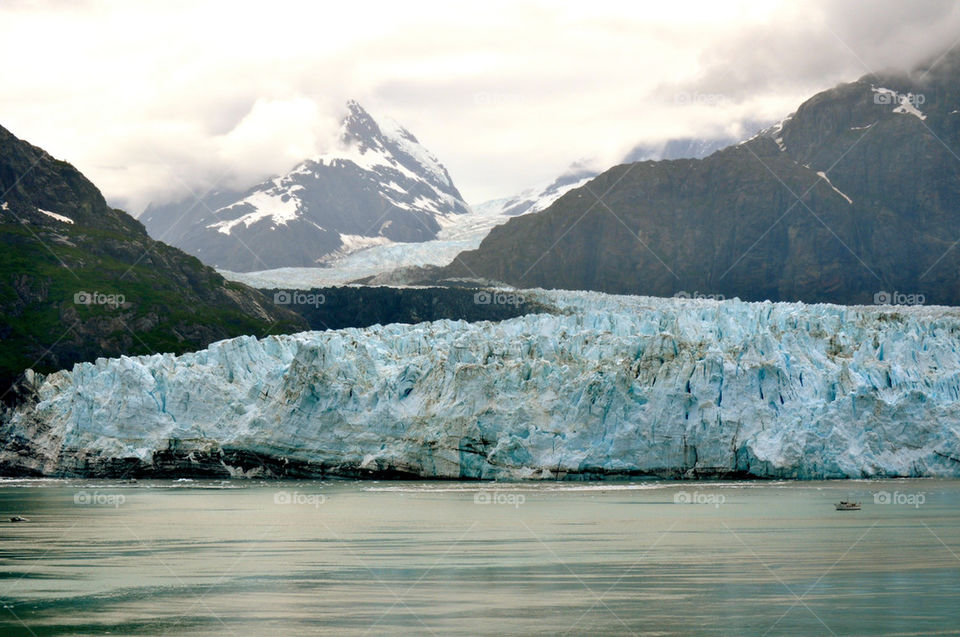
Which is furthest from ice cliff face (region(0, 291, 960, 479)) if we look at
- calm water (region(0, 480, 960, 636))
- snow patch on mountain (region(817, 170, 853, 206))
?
snow patch on mountain (region(817, 170, 853, 206))

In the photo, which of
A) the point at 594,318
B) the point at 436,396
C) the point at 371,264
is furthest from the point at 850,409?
the point at 371,264

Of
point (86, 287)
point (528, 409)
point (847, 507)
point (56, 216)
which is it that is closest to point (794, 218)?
point (56, 216)

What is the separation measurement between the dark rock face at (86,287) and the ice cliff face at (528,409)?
18750 mm

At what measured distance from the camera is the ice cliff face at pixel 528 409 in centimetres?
6197

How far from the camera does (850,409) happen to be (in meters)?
61.3

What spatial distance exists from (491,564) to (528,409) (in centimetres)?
2896

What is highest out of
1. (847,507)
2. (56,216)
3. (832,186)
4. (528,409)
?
(832,186)

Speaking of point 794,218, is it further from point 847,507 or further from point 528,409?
point 847,507

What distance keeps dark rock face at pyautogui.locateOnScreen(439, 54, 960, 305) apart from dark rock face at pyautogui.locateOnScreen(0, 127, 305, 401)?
178 feet

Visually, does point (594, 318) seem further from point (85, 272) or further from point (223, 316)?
point (85, 272)

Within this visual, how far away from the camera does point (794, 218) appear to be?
17662 cm

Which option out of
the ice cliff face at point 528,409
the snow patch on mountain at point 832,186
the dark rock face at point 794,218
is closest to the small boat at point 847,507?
the ice cliff face at point 528,409

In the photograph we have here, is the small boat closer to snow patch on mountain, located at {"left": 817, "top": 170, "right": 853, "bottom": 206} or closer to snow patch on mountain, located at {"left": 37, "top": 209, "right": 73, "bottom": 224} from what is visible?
snow patch on mountain, located at {"left": 37, "top": 209, "right": 73, "bottom": 224}

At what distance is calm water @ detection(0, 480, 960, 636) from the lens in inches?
1027
